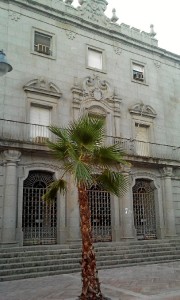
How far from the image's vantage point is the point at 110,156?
23.8ft

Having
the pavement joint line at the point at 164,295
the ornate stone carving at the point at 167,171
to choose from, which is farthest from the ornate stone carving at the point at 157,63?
the pavement joint line at the point at 164,295

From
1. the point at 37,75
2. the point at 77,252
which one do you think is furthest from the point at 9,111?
the point at 77,252

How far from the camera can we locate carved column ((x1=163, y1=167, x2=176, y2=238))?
55.8 feet

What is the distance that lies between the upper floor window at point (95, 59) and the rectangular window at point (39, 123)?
432cm

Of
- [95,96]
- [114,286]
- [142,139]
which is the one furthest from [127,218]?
[114,286]

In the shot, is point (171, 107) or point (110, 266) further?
point (171, 107)

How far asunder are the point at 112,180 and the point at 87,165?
883 mm

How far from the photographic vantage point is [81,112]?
16.5 metres

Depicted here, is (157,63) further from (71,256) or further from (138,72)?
(71,256)

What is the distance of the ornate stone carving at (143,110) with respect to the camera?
18.4m

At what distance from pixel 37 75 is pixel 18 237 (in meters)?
8.15

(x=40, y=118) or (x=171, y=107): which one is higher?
(x=171, y=107)

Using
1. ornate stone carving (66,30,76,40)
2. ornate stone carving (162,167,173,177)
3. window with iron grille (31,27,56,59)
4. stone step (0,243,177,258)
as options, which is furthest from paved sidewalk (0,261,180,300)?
ornate stone carving (66,30,76,40)

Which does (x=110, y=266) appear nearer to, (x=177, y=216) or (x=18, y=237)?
(x=18, y=237)
